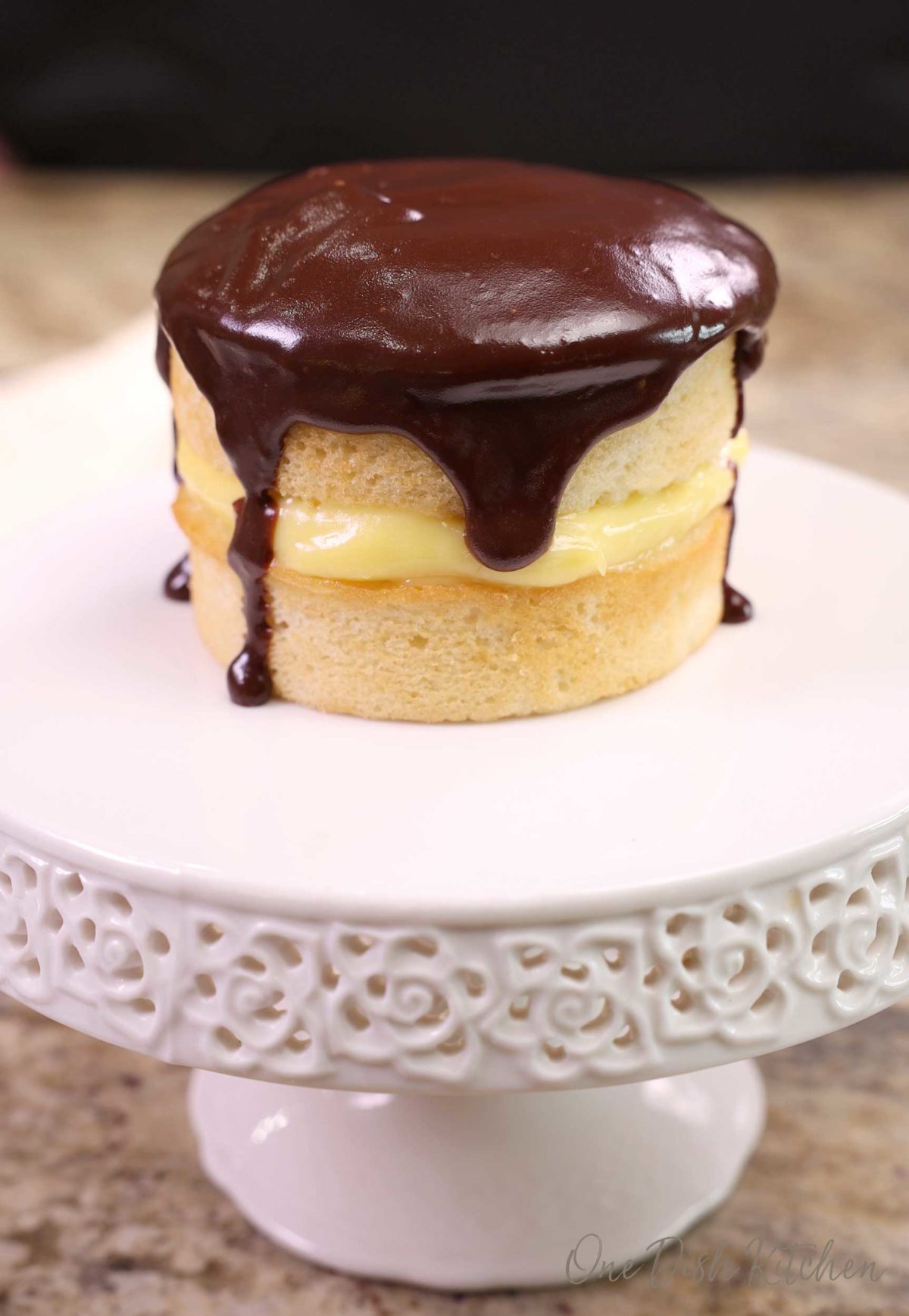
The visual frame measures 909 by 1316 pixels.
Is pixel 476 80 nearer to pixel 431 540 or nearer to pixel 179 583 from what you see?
pixel 179 583

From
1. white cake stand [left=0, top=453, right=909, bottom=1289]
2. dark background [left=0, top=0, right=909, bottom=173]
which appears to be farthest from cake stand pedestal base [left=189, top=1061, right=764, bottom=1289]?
dark background [left=0, top=0, right=909, bottom=173]

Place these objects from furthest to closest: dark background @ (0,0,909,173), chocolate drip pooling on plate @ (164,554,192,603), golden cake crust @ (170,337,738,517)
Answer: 1. dark background @ (0,0,909,173)
2. chocolate drip pooling on plate @ (164,554,192,603)
3. golden cake crust @ (170,337,738,517)

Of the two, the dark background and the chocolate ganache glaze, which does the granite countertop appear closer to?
the chocolate ganache glaze

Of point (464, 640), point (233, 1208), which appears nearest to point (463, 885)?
point (464, 640)

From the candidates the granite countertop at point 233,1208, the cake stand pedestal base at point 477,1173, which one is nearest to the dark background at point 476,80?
the granite countertop at point 233,1208

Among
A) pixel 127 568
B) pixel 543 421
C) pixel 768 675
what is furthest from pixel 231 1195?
pixel 543 421

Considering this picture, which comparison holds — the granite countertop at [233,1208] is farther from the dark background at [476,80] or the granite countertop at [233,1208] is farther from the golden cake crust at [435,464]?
the dark background at [476,80]

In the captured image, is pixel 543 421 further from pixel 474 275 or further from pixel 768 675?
pixel 768 675
